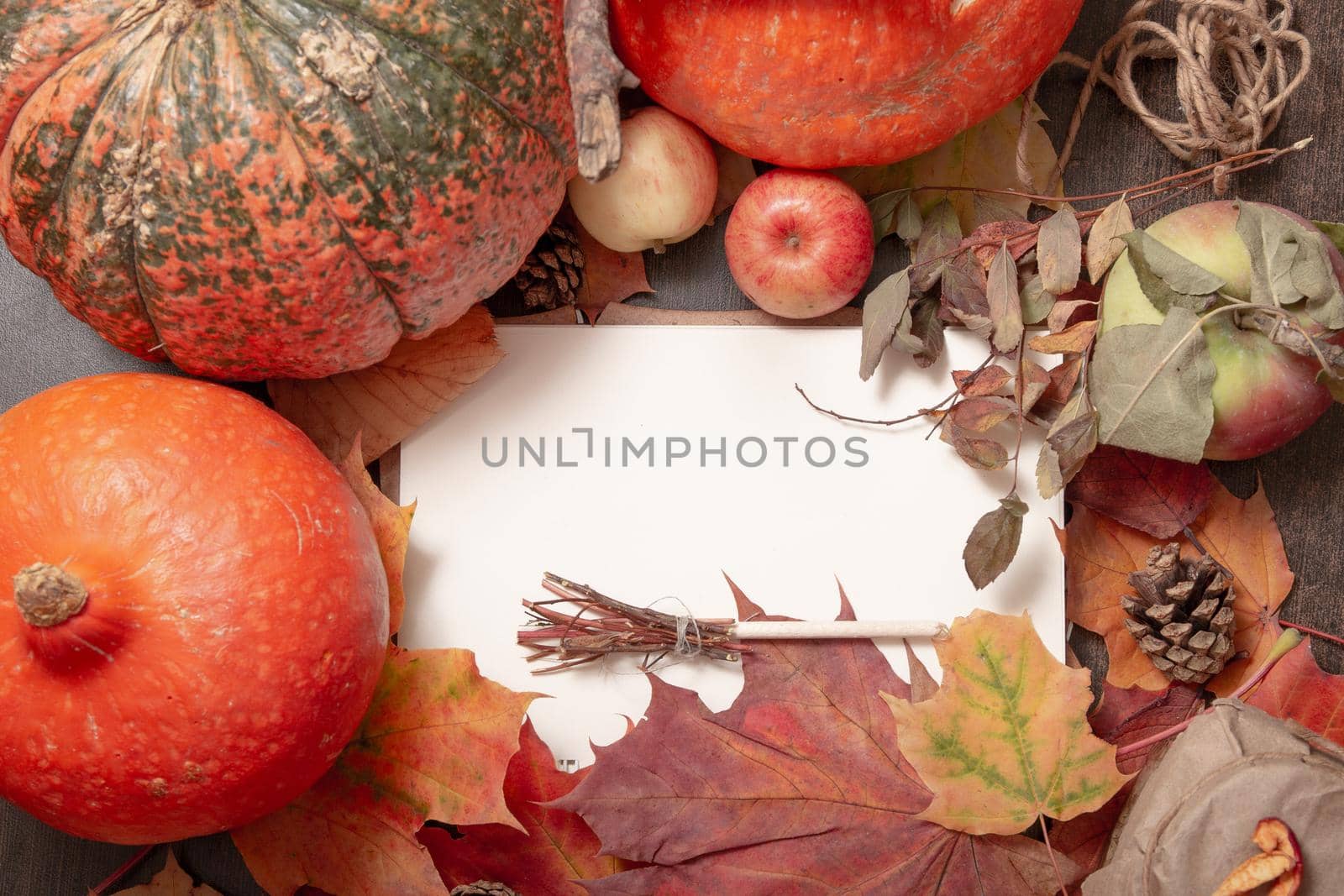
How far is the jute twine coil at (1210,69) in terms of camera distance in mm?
1002

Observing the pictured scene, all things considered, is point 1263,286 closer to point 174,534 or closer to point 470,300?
point 470,300

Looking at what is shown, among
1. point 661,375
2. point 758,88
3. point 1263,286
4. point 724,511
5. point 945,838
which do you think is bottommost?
point 945,838

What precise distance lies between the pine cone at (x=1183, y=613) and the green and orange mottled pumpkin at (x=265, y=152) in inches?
27.4

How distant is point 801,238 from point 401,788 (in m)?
0.63

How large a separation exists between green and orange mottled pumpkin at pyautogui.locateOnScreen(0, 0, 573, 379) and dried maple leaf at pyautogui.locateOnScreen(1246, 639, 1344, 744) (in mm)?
831

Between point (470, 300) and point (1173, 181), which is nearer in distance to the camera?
point (470, 300)

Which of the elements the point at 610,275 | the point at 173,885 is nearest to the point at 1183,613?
the point at 610,275

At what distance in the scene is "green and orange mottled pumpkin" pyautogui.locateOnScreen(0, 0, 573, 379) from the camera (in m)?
0.76

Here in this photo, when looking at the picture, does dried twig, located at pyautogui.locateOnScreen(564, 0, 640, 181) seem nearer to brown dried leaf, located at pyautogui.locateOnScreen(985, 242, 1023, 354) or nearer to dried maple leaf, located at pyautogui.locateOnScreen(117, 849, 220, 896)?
brown dried leaf, located at pyautogui.locateOnScreen(985, 242, 1023, 354)

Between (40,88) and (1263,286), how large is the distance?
1.01 m

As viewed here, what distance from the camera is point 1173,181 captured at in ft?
3.45

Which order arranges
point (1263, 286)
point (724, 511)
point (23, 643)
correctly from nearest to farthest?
point (23, 643) → point (1263, 286) → point (724, 511)

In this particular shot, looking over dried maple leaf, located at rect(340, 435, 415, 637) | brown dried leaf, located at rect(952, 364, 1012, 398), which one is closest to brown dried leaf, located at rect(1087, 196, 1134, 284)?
brown dried leaf, located at rect(952, 364, 1012, 398)

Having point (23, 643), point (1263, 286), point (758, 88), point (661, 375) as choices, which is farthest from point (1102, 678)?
point (23, 643)
